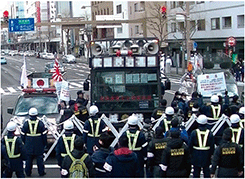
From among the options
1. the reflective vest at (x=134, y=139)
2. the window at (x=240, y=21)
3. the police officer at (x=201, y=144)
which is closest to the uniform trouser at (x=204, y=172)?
the police officer at (x=201, y=144)

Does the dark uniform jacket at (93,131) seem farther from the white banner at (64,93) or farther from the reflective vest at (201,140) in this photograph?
the white banner at (64,93)

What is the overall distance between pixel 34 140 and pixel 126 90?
12.0 feet

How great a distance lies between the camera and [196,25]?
45594 mm

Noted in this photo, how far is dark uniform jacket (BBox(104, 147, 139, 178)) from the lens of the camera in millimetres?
7543

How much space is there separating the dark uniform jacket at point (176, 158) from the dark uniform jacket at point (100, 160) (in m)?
1.06

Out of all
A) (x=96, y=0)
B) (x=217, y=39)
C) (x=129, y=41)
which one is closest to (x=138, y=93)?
(x=129, y=41)

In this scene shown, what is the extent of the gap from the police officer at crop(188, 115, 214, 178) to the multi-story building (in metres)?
29.4

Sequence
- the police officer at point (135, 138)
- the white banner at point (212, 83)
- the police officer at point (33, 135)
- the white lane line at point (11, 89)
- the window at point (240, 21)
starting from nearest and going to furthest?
the police officer at point (135, 138), the police officer at point (33, 135), the white banner at point (212, 83), the white lane line at point (11, 89), the window at point (240, 21)

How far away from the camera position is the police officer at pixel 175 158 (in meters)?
8.23

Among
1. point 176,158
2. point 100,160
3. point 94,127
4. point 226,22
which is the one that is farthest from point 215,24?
point 100,160

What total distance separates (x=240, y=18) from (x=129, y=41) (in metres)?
28.5

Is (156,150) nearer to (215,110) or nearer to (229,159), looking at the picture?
(229,159)

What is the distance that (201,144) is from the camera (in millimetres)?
9414

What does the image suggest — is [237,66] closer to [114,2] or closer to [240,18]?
[240,18]
